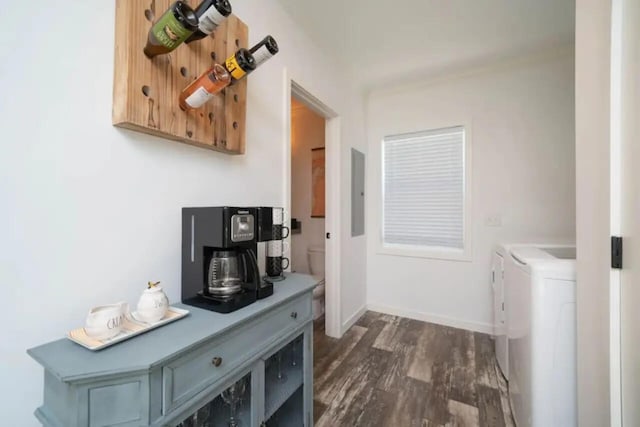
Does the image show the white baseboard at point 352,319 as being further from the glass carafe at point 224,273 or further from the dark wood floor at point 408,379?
the glass carafe at point 224,273

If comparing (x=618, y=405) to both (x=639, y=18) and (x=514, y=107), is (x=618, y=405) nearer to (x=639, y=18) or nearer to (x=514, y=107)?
(x=639, y=18)

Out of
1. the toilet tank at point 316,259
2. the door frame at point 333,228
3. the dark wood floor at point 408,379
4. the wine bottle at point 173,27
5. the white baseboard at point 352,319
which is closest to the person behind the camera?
the wine bottle at point 173,27

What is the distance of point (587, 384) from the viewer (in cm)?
99

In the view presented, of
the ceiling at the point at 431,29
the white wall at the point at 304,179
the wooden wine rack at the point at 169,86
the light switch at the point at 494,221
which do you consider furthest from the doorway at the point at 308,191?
the wooden wine rack at the point at 169,86

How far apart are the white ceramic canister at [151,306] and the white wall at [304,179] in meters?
2.41

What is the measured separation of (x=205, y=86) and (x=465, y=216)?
262 cm

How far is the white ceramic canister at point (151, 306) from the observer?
0.82 meters

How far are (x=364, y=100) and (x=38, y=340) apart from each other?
3.18 m

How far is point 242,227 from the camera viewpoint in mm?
1023

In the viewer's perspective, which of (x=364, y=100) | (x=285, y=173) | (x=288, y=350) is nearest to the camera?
(x=288, y=350)

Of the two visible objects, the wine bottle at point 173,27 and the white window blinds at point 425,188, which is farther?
the white window blinds at point 425,188

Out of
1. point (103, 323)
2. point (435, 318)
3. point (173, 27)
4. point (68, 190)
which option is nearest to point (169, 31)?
point (173, 27)

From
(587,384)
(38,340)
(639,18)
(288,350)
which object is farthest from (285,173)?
(587,384)

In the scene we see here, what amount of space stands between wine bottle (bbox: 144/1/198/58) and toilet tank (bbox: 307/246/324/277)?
8.23ft
